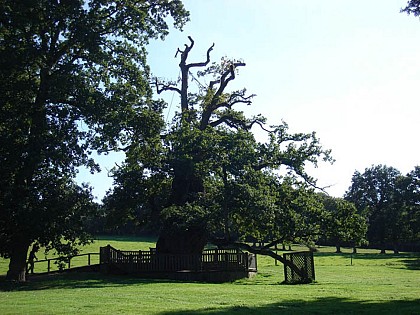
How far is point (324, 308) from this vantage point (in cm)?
1262

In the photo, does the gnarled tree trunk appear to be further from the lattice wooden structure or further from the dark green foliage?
the dark green foliage

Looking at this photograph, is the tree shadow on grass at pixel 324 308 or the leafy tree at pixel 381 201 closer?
the tree shadow on grass at pixel 324 308

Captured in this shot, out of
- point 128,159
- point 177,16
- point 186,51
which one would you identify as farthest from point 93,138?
point 186,51

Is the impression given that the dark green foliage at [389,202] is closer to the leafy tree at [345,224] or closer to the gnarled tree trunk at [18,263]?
the leafy tree at [345,224]

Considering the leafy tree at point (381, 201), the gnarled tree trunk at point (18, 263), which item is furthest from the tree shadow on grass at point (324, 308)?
the leafy tree at point (381, 201)

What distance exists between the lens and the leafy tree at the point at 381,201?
75.9m

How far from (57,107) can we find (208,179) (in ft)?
39.1

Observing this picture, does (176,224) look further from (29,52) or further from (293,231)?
(29,52)

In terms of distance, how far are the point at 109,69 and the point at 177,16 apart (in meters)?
5.28

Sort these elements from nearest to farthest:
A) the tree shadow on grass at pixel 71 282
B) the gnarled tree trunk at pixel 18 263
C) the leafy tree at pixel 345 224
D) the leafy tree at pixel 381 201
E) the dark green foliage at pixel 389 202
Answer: the tree shadow on grass at pixel 71 282
the gnarled tree trunk at pixel 18 263
the leafy tree at pixel 345 224
the dark green foliage at pixel 389 202
the leafy tree at pixel 381 201

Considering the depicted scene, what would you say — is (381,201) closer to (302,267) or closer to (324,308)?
(302,267)

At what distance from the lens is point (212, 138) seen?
28.8 meters

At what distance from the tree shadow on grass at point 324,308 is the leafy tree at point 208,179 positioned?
36.7 feet

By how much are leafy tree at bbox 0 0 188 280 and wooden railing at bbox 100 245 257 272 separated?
4.35 m
